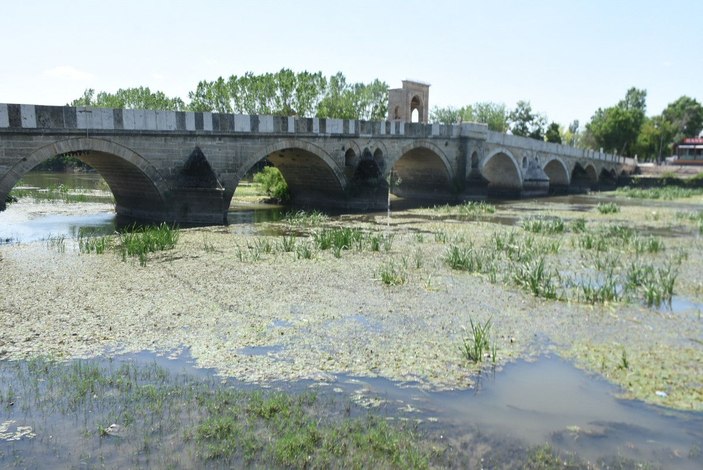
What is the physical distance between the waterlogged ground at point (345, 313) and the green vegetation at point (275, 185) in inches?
589

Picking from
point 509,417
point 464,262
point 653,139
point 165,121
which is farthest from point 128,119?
point 653,139

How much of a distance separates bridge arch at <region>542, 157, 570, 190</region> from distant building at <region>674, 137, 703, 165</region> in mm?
34158

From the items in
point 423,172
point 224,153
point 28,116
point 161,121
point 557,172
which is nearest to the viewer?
point 28,116

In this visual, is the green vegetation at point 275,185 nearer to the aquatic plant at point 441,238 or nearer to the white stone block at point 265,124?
the white stone block at point 265,124

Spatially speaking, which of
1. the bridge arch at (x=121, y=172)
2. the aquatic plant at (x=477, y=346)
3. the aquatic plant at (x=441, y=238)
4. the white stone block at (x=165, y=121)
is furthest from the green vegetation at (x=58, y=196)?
the aquatic plant at (x=477, y=346)

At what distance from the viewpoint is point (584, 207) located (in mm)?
32219

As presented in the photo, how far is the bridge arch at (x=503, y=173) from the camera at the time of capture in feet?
131

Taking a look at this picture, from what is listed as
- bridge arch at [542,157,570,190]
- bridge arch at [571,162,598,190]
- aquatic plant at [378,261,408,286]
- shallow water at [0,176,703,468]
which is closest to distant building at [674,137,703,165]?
bridge arch at [571,162,598,190]

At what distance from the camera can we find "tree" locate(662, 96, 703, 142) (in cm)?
8212

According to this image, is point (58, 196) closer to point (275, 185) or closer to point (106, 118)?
point (275, 185)

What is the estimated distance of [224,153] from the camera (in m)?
21.8

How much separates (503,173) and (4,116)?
32275 mm

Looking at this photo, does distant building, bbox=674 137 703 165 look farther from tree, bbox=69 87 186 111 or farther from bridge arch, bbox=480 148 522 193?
tree, bbox=69 87 186 111

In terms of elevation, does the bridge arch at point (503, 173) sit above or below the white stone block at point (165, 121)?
below
